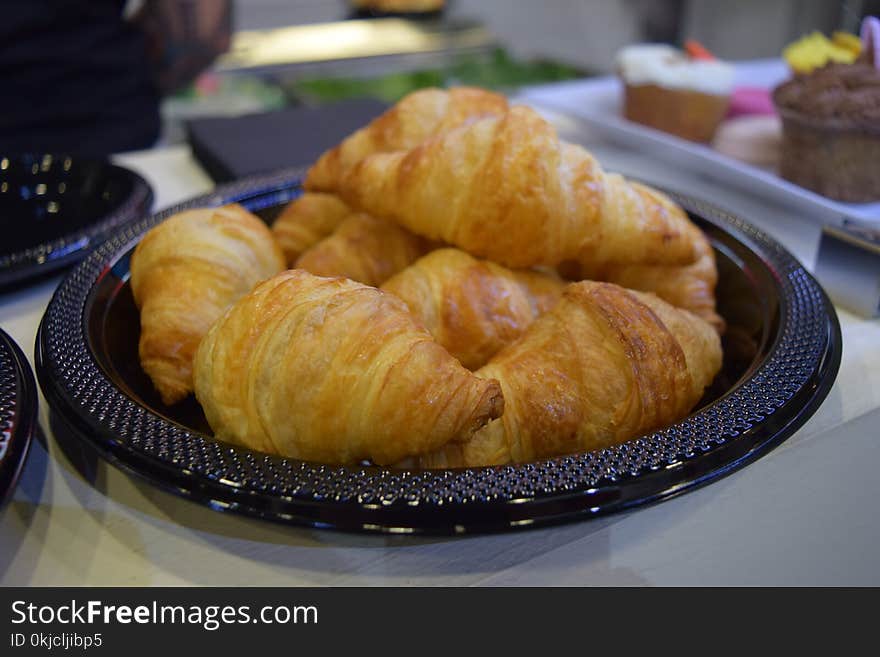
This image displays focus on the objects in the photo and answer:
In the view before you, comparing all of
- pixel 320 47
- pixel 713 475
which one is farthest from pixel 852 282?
pixel 320 47

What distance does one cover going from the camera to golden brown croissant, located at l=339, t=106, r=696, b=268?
72cm

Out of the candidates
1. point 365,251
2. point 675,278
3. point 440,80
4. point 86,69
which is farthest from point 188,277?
point 440,80

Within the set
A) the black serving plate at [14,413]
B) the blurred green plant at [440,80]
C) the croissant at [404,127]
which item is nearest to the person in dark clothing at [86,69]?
the blurred green plant at [440,80]

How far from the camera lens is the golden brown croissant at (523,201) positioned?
72 centimetres

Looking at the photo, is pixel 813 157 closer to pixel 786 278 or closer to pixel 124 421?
pixel 786 278

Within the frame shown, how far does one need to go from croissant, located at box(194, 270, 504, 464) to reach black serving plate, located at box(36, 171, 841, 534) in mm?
40

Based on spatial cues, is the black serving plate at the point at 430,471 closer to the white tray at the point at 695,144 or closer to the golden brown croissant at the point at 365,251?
the golden brown croissant at the point at 365,251

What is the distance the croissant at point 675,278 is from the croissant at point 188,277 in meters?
0.34

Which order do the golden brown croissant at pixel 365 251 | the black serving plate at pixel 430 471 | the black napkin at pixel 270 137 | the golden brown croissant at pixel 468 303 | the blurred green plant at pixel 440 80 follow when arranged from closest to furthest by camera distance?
1. the black serving plate at pixel 430 471
2. the golden brown croissant at pixel 468 303
3. the golden brown croissant at pixel 365 251
4. the black napkin at pixel 270 137
5. the blurred green plant at pixel 440 80

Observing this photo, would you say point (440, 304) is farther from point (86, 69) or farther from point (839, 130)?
point (86, 69)

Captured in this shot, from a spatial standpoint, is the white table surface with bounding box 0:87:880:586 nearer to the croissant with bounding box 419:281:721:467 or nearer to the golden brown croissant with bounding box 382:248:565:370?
the croissant with bounding box 419:281:721:467

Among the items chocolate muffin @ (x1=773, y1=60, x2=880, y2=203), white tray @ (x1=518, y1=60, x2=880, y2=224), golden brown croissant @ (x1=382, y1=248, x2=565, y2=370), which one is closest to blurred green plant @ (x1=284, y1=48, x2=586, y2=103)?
white tray @ (x1=518, y1=60, x2=880, y2=224)

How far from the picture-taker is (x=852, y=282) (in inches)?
34.4

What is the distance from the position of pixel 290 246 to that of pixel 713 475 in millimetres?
560
